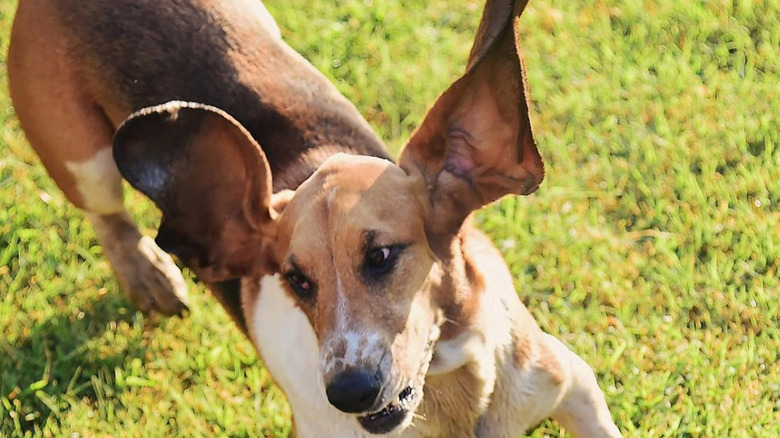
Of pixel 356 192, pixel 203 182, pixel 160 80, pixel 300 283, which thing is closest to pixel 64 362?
pixel 160 80

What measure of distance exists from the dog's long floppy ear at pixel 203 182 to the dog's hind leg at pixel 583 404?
52.7 inches

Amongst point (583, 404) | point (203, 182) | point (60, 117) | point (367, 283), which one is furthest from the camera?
point (60, 117)

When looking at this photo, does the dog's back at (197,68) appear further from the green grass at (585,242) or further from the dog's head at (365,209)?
the green grass at (585,242)

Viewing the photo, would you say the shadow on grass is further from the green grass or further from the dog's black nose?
the dog's black nose

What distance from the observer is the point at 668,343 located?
5.33m

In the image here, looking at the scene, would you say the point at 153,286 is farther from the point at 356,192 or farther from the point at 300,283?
the point at 356,192

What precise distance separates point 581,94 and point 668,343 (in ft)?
5.76

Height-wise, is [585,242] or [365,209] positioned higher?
[365,209]

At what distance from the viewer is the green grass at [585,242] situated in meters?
5.31

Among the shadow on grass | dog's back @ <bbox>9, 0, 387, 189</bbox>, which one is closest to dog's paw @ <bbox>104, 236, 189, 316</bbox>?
the shadow on grass

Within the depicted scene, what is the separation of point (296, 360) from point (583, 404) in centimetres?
120

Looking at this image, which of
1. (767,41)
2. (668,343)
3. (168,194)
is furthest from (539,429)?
(767,41)

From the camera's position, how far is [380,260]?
375cm

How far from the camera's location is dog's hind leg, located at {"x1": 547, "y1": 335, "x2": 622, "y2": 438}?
184 inches
